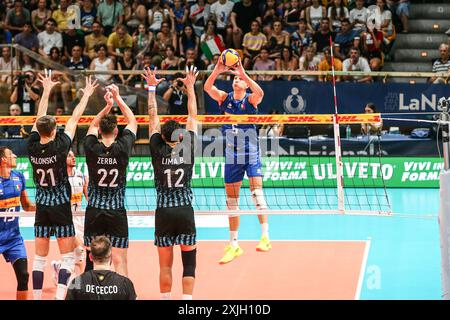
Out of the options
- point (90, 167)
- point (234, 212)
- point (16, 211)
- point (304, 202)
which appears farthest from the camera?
point (304, 202)

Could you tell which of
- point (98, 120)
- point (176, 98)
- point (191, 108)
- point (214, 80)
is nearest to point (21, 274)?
point (98, 120)

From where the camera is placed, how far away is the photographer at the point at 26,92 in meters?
18.8

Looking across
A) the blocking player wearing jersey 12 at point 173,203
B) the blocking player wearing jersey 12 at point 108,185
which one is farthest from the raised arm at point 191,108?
the blocking player wearing jersey 12 at point 108,185

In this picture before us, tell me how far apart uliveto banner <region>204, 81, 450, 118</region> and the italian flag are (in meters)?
2.46

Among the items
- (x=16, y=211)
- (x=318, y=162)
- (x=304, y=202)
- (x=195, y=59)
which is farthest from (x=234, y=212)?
(x=195, y=59)

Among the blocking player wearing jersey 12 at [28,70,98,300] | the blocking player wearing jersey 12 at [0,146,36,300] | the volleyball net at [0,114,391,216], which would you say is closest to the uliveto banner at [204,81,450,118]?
the volleyball net at [0,114,391,216]

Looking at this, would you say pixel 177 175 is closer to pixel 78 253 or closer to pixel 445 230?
pixel 78 253

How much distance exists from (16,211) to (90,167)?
140cm

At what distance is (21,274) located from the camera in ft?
32.2

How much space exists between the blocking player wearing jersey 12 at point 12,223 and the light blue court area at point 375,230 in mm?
4277

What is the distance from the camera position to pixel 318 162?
19.0 meters

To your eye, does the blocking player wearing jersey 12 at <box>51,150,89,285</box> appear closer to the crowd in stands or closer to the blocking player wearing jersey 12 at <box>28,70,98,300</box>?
the blocking player wearing jersey 12 at <box>28,70,98,300</box>

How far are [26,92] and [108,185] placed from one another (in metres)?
10.3
